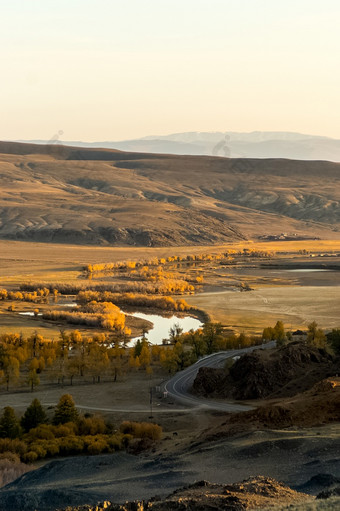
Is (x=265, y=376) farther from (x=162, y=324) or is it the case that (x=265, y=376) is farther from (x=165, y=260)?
(x=165, y=260)

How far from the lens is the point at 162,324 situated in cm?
9856

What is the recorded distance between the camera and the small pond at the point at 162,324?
290ft

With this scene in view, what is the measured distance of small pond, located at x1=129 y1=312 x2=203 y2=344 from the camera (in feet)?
290

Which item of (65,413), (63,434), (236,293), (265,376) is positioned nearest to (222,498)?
(63,434)

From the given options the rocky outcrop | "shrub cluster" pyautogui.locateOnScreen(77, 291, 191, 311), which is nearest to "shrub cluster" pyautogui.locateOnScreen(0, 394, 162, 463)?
the rocky outcrop

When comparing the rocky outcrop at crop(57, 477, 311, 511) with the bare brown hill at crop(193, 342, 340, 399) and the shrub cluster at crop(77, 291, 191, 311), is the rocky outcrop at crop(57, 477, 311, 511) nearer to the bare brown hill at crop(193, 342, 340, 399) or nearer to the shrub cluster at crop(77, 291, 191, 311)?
the bare brown hill at crop(193, 342, 340, 399)

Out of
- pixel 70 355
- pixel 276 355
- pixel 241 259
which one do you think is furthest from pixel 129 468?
pixel 241 259

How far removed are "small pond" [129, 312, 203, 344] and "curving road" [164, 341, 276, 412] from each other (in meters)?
14.3

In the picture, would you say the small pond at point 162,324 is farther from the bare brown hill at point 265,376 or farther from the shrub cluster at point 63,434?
the shrub cluster at point 63,434

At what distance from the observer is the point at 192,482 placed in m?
33.8

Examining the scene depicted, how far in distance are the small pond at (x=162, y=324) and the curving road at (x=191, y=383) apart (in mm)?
14258

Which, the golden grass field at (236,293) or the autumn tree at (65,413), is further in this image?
the golden grass field at (236,293)

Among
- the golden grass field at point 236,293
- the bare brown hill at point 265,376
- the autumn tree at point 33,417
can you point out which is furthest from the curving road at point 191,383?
the golden grass field at point 236,293

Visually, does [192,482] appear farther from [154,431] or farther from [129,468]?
[154,431]
